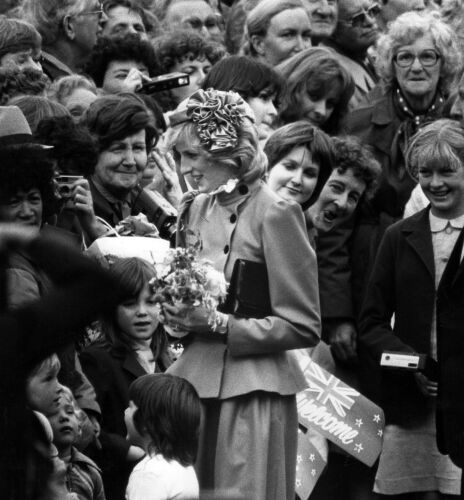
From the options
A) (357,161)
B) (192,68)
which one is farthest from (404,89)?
(192,68)

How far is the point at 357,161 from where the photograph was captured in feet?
27.4

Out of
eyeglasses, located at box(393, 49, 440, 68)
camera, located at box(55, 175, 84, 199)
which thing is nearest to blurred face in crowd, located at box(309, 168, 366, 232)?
eyeglasses, located at box(393, 49, 440, 68)

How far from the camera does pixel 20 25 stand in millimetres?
8398

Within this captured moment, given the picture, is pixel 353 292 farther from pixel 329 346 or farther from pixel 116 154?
pixel 116 154

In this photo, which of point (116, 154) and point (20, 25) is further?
point (20, 25)

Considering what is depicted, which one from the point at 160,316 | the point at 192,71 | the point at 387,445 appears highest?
the point at 160,316

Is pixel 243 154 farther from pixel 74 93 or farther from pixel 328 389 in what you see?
pixel 74 93

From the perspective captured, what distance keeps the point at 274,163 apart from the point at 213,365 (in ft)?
6.06

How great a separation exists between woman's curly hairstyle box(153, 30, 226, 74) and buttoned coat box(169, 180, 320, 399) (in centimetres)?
352

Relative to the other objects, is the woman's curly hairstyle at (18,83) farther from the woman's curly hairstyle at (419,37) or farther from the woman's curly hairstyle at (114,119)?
the woman's curly hairstyle at (419,37)

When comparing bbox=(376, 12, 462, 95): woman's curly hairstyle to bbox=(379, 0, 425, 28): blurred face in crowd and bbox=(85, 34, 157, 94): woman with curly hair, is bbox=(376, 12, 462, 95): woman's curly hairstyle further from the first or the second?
bbox=(379, 0, 425, 28): blurred face in crowd

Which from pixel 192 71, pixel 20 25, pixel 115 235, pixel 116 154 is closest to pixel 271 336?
pixel 115 235

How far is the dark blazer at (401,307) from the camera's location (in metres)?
7.80

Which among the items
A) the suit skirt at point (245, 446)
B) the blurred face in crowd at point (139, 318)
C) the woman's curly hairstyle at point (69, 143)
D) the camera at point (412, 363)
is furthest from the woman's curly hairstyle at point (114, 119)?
the suit skirt at point (245, 446)
